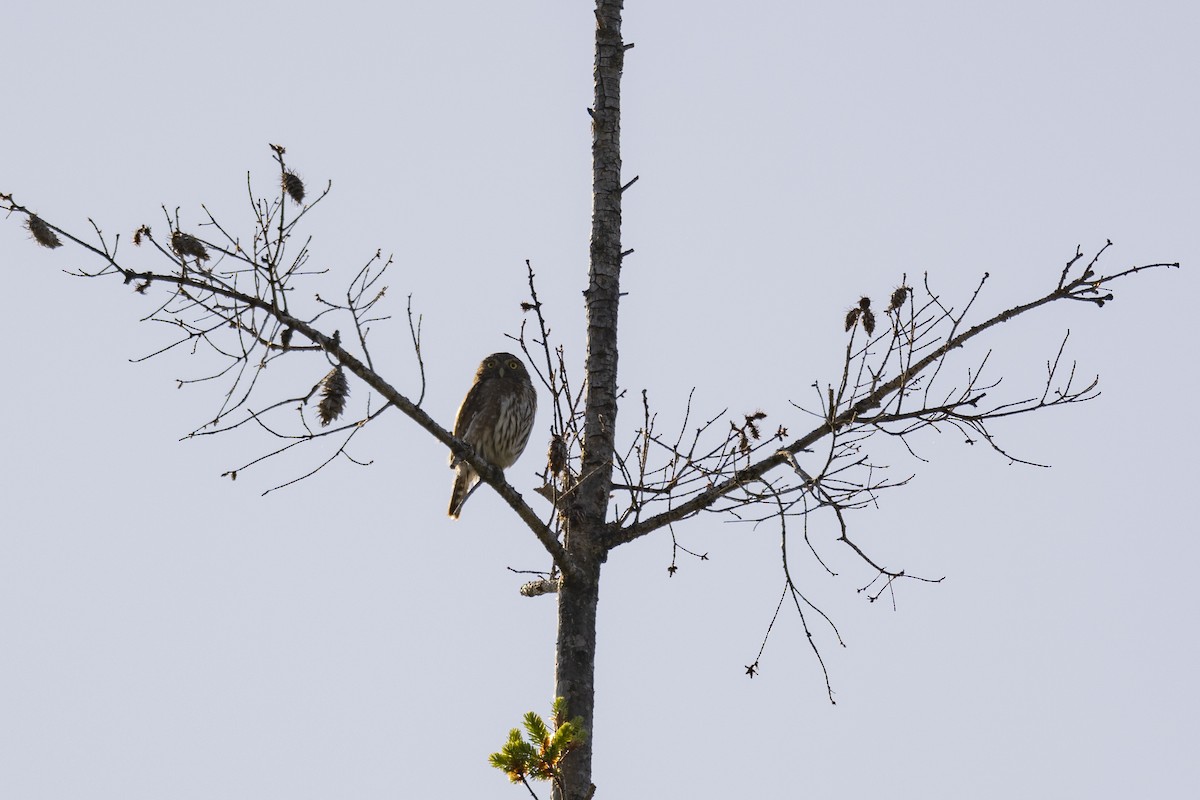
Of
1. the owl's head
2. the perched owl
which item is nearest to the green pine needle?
the perched owl

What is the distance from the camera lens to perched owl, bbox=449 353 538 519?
9562 mm

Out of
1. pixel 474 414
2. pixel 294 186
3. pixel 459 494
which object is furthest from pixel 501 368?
pixel 294 186

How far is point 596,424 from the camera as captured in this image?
21.4 feet

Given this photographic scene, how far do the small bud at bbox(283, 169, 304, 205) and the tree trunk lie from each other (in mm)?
1785

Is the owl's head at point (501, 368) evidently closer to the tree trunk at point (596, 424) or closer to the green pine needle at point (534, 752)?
the tree trunk at point (596, 424)

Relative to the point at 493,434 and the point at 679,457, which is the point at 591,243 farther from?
the point at 493,434

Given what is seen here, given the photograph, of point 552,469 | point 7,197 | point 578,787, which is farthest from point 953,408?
point 7,197

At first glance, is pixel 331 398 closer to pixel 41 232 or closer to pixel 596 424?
Result: pixel 41 232

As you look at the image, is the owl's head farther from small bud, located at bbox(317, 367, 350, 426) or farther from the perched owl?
small bud, located at bbox(317, 367, 350, 426)

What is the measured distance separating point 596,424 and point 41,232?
8.59ft

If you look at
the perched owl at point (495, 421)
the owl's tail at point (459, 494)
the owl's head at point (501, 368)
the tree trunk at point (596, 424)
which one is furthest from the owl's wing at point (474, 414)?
the tree trunk at point (596, 424)

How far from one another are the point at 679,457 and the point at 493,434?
12.3ft

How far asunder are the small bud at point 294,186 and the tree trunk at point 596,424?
1.79 m

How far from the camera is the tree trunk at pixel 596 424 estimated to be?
6.01m
